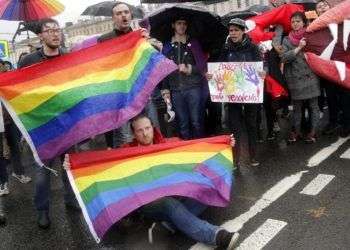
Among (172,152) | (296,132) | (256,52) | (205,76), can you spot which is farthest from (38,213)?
(296,132)

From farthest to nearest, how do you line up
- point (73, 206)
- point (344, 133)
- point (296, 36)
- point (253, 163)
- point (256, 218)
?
point (344, 133) → point (296, 36) → point (253, 163) → point (73, 206) → point (256, 218)

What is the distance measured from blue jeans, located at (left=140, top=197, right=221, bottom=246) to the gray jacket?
9.76 ft

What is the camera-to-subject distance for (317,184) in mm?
5137

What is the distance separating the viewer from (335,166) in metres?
5.63

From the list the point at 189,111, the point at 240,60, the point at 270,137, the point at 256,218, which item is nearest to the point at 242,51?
the point at 240,60

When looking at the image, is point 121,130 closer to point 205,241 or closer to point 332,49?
point 205,241

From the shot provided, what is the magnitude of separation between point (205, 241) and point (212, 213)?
674 mm

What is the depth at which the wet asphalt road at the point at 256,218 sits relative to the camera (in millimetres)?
4086

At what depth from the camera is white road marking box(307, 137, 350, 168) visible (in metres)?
5.84

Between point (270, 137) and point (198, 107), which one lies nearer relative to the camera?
point (198, 107)

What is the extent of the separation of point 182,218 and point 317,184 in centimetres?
178

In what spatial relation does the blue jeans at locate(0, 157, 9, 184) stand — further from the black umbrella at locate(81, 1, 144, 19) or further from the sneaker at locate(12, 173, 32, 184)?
the black umbrella at locate(81, 1, 144, 19)

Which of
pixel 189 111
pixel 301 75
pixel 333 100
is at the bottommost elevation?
pixel 333 100

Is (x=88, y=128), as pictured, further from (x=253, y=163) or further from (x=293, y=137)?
(x=293, y=137)
